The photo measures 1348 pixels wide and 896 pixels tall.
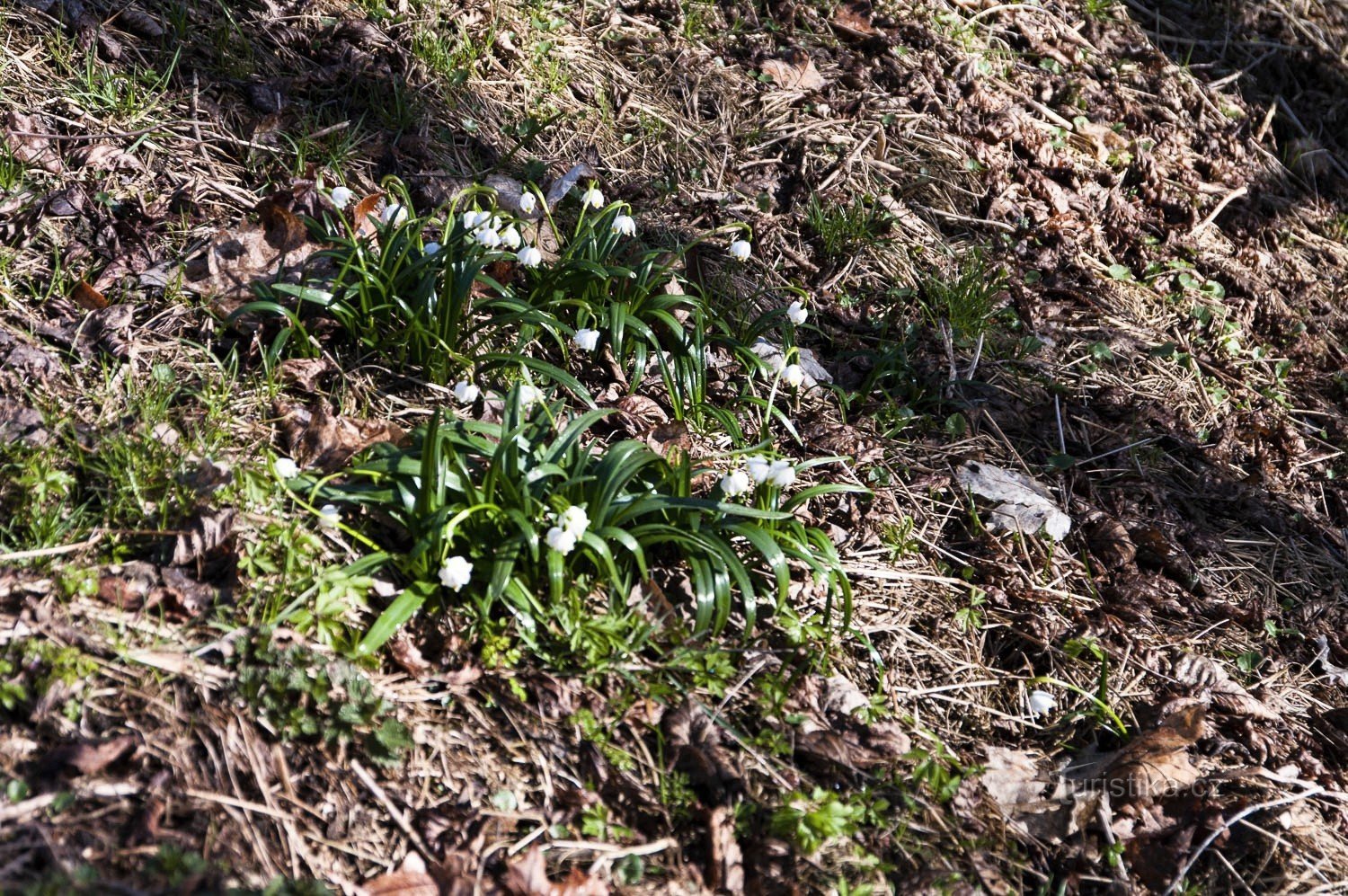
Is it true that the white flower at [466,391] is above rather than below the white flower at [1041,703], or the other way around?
above

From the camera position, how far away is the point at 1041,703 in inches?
116

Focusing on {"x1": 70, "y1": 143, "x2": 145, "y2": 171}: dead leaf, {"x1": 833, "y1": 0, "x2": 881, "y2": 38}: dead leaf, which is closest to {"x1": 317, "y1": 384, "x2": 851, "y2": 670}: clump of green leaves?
{"x1": 70, "y1": 143, "x2": 145, "y2": 171}: dead leaf

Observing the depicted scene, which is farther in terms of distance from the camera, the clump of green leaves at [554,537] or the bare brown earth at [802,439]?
the clump of green leaves at [554,537]

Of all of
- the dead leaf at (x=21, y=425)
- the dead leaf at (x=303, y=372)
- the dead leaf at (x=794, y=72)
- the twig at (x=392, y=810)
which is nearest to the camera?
the twig at (x=392, y=810)

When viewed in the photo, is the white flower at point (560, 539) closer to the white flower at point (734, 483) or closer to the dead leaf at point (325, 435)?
the white flower at point (734, 483)

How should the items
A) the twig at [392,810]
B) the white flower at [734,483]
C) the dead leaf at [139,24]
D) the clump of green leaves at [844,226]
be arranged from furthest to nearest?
the clump of green leaves at [844,226]
the dead leaf at [139,24]
the white flower at [734,483]
the twig at [392,810]

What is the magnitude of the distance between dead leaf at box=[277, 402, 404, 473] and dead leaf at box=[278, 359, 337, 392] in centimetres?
9

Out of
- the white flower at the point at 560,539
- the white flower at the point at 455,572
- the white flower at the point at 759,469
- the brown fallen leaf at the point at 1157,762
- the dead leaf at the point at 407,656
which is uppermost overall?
the white flower at the point at 560,539

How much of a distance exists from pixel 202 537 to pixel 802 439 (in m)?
1.99

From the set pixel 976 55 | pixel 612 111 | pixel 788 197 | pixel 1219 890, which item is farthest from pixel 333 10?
pixel 1219 890

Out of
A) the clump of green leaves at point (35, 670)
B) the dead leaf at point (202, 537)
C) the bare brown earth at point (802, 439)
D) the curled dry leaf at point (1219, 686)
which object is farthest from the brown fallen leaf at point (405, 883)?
the curled dry leaf at point (1219, 686)

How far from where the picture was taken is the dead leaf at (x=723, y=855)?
7.48ft

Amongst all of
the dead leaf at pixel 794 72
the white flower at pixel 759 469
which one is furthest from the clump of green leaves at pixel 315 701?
the dead leaf at pixel 794 72

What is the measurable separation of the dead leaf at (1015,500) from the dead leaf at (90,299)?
2.97 m
